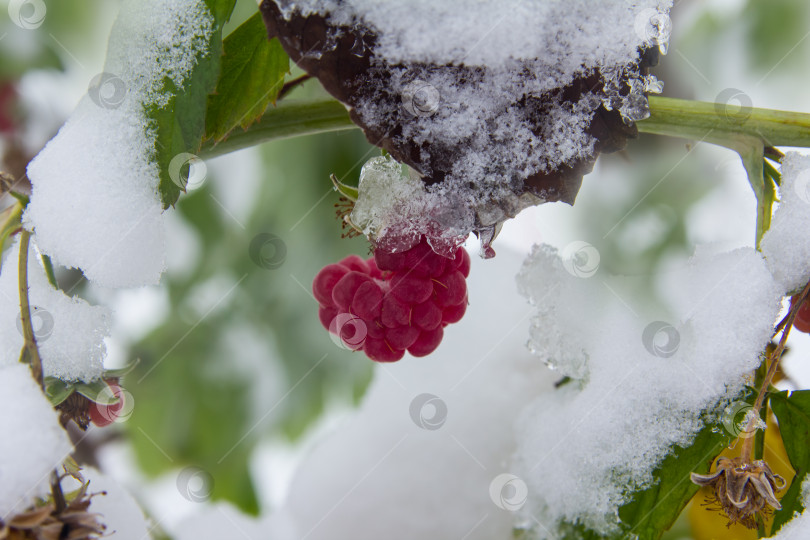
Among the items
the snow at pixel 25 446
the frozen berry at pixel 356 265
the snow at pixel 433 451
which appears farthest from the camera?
the snow at pixel 433 451

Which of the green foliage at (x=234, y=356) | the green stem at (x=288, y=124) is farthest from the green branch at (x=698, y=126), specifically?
the green foliage at (x=234, y=356)

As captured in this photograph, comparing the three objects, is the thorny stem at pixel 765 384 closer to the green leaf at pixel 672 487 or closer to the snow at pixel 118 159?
the green leaf at pixel 672 487

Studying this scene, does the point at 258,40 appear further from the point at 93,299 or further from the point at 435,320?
the point at 93,299

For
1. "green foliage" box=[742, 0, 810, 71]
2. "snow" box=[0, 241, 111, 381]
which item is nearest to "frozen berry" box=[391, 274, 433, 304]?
"snow" box=[0, 241, 111, 381]

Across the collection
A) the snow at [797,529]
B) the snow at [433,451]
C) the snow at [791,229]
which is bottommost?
the snow at [433,451]

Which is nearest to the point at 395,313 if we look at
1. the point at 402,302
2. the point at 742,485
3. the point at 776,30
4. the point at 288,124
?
the point at 402,302

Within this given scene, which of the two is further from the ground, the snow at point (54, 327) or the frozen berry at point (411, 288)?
the frozen berry at point (411, 288)

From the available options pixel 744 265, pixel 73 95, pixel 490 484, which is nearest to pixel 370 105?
pixel 744 265
